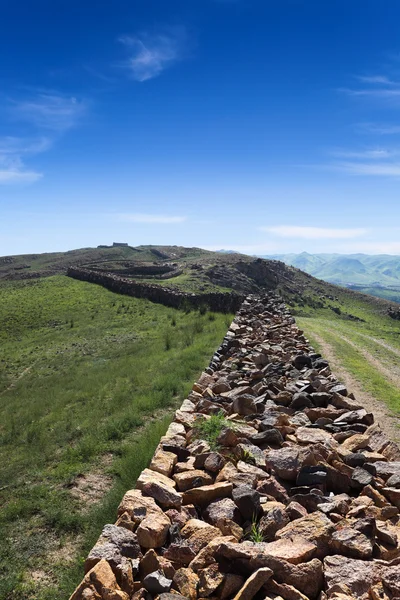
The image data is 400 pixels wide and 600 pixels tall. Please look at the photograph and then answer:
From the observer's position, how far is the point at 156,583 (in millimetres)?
3307

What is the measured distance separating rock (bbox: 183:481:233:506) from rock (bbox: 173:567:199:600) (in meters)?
1.09

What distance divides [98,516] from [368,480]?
3.75 m

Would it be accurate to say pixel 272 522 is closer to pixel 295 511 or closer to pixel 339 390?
pixel 295 511

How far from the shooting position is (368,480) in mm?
4711

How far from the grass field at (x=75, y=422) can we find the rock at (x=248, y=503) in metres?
2.15

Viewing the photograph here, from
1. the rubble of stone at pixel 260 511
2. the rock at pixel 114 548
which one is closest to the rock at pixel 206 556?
the rubble of stone at pixel 260 511

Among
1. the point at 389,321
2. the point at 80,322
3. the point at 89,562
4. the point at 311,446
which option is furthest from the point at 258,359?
the point at 389,321

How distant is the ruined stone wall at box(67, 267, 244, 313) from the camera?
90.0ft

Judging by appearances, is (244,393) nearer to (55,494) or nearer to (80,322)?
(55,494)

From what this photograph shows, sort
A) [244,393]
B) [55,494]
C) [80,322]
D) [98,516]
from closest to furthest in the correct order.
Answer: [98,516] → [55,494] → [244,393] → [80,322]

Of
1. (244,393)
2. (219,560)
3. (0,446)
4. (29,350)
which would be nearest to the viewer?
(219,560)

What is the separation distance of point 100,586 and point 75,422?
7.30m

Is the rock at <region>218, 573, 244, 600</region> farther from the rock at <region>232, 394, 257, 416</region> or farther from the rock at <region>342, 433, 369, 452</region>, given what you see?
the rock at <region>232, 394, 257, 416</region>

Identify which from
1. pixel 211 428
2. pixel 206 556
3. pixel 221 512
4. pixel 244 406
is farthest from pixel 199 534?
pixel 244 406
